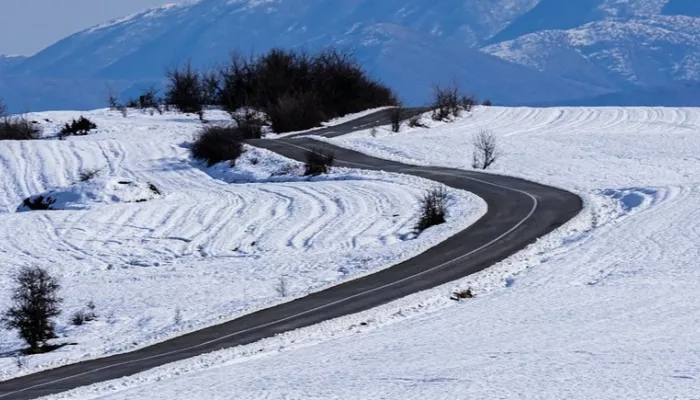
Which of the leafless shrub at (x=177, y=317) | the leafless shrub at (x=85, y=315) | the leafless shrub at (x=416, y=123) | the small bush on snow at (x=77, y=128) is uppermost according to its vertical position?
the small bush on snow at (x=77, y=128)

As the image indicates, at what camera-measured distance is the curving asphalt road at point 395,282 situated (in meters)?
17.7

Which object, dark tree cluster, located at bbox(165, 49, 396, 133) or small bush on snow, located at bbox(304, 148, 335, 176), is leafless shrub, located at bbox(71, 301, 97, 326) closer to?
small bush on snow, located at bbox(304, 148, 335, 176)

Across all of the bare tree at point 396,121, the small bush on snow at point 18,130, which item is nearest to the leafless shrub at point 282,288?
the bare tree at point 396,121

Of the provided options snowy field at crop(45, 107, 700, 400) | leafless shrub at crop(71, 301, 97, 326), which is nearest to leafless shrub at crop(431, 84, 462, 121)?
snowy field at crop(45, 107, 700, 400)

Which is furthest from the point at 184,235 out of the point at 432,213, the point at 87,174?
the point at 87,174

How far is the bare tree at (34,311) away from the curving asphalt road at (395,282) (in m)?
3.79

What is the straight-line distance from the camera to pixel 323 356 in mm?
16469

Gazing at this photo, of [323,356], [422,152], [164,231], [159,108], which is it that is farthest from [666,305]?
[159,108]

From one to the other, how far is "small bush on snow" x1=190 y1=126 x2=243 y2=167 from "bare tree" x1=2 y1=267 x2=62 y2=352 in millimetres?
23598

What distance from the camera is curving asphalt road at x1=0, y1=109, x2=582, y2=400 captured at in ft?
58.1

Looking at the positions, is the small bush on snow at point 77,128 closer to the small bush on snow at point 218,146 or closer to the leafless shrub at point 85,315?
the small bush on snow at point 218,146

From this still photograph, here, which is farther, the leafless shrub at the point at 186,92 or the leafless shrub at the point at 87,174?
the leafless shrub at the point at 186,92

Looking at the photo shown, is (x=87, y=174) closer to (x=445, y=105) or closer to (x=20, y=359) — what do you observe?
(x=20, y=359)

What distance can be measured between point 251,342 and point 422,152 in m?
31.0
